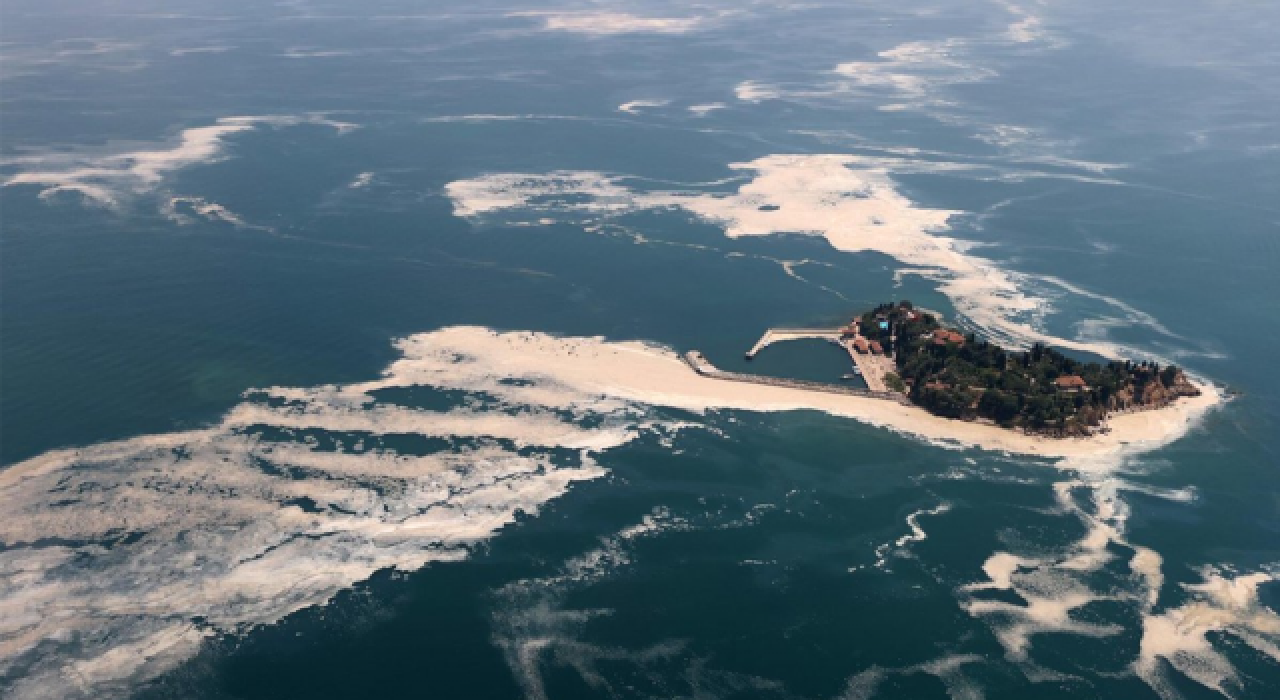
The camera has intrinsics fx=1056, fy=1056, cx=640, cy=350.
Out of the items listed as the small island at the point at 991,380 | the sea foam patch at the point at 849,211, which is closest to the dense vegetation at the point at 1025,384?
the small island at the point at 991,380

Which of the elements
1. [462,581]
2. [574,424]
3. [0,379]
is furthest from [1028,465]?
[0,379]

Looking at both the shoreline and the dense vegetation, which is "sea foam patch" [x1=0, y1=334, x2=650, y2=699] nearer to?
the shoreline

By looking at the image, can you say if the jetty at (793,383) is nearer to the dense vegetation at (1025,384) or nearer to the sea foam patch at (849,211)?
the dense vegetation at (1025,384)

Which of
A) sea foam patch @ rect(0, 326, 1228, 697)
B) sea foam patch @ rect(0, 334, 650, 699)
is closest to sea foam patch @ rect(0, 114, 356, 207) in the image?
sea foam patch @ rect(0, 326, 1228, 697)

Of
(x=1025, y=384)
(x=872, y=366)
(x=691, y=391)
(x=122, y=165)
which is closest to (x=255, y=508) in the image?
(x=691, y=391)

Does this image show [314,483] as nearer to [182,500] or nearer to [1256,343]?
[182,500]

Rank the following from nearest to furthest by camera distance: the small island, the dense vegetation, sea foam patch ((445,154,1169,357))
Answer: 1. the dense vegetation
2. the small island
3. sea foam patch ((445,154,1169,357))
